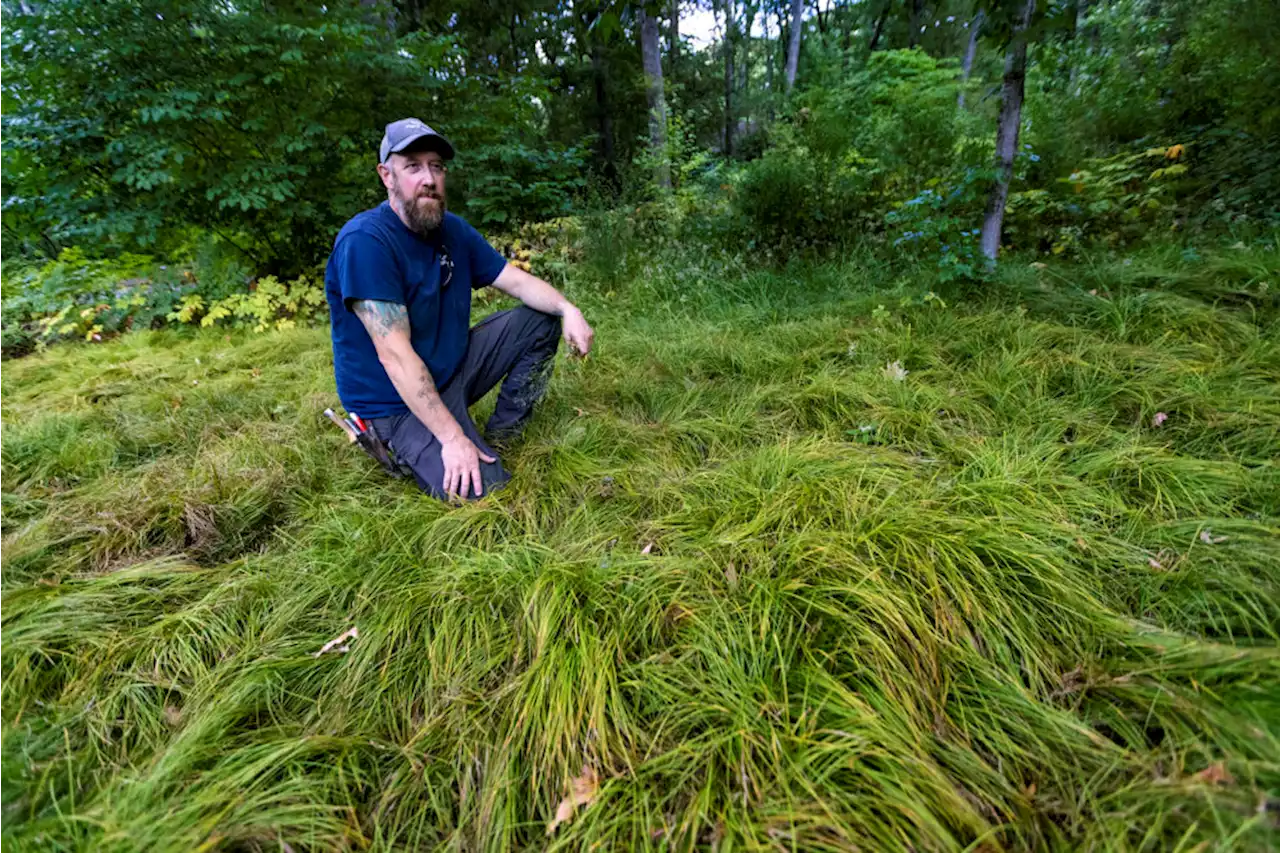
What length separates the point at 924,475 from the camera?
6.43ft

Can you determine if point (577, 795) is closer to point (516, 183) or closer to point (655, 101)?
point (516, 183)

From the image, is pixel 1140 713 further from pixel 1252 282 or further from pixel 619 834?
pixel 1252 282

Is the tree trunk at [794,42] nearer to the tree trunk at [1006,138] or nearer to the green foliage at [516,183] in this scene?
the green foliage at [516,183]

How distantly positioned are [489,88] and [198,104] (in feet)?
11.9

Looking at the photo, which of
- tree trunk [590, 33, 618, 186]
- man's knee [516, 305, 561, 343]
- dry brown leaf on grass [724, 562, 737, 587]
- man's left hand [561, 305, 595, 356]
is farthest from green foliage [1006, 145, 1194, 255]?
tree trunk [590, 33, 618, 186]

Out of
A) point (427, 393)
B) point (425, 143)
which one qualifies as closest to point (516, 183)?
point (425, 143)

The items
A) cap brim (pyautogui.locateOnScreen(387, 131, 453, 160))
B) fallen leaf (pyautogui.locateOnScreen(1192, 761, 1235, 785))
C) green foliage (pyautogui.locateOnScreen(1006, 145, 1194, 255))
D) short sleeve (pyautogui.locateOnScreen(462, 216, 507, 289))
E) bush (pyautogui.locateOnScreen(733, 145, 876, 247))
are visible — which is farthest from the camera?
bush (pyautogui.locateOnScreen(733, 145, 876, 247))

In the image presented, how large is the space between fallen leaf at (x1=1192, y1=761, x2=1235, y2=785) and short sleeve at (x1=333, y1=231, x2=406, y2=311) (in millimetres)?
2462

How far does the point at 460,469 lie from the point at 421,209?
3.63 feet

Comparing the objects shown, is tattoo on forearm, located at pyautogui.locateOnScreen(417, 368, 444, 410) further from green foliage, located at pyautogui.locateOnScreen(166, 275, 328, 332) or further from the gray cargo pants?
green foliage, located at pyautogui.locateOnScreen(166, 275, 328, 332)

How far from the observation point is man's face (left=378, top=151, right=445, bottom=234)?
2090 mm

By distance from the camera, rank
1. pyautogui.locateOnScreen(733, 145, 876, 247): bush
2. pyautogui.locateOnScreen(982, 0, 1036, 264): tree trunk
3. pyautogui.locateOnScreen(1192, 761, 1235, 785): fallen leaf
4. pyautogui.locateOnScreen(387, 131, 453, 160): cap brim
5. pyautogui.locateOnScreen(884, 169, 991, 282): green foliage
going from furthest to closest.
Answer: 1. pyautogui.locateOnScreen(733, 145, 876, 247): bush
2. pyautogui.locateOnScreen(884, 169, 991, 282): green foliage
3. pyautogui.locateOnScreen(982, 0, 1036, 264): tree trunk
4. pyautogui.locateOnScreen(387, 131, 453, 160): cap brim
5. pyautogui.locateOnScreen(1192, 761, 1235, 785): fallen leaf

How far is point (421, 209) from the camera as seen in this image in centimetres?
214

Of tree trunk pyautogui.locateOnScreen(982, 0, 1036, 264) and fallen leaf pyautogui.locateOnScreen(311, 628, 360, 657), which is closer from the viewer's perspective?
fallen leaf pyautogui.locateOnScreen(311, 628, 360, 657)
